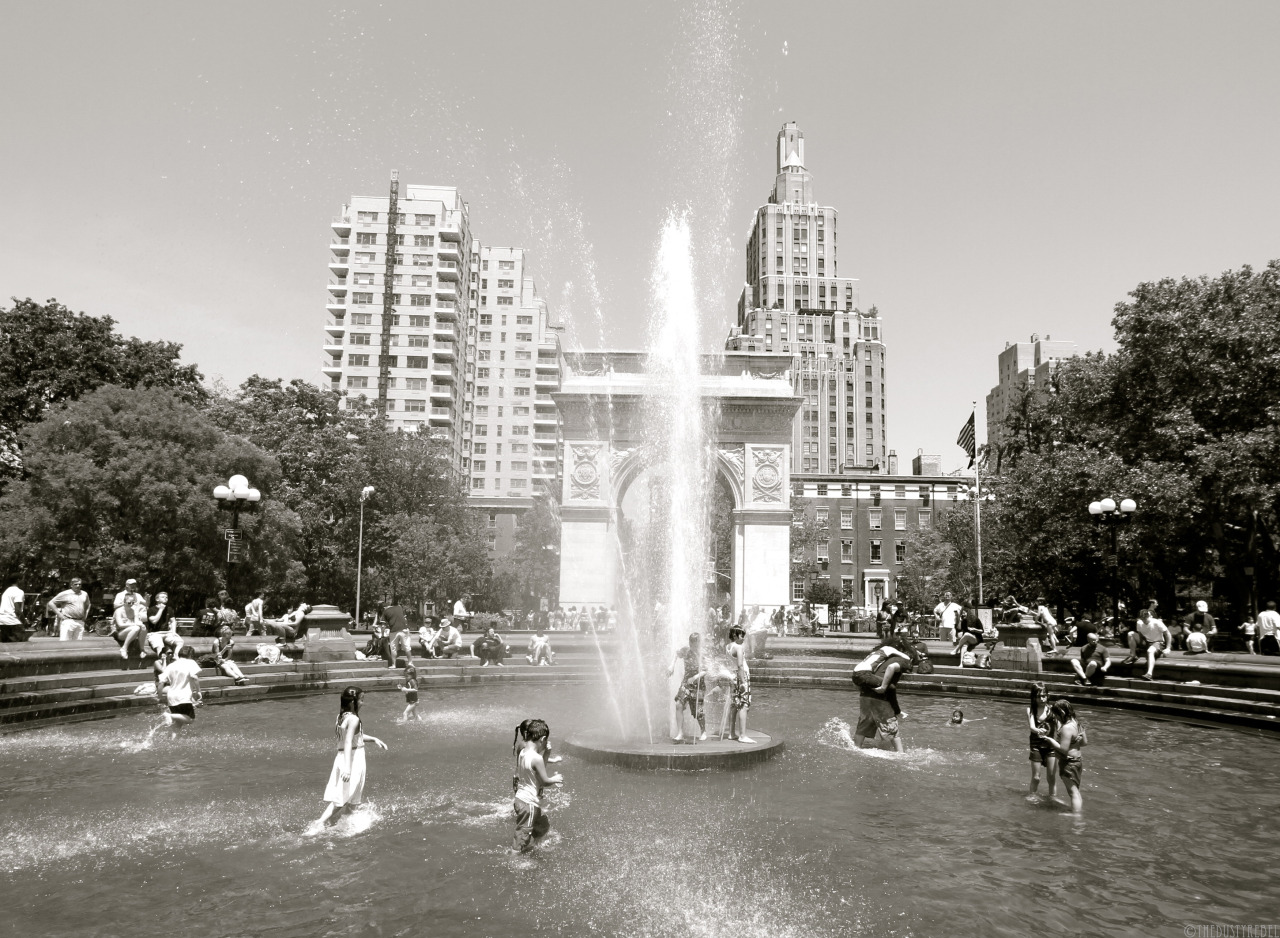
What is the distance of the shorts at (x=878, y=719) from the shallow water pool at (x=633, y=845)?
42cm

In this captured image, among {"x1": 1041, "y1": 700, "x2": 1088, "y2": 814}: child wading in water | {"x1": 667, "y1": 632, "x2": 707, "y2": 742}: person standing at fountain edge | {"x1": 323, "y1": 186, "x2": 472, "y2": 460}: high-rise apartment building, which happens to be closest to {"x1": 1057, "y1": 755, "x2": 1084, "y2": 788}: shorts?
{"x1": 1041, "y1": 700, "x2": 1088, "y2": 814}: child wading in water

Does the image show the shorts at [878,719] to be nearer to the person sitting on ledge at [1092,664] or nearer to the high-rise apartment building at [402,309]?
the person sitting on ledge at [1092,664]

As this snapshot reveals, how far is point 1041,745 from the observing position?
814cm

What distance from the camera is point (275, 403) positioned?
39.3 metres

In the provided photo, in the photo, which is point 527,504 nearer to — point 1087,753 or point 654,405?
point 654,405

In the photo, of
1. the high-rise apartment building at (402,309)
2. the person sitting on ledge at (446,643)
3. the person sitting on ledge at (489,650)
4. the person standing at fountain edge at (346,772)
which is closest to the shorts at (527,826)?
the person standing at fountain edge at (346,772)

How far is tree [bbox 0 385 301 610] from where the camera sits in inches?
1043

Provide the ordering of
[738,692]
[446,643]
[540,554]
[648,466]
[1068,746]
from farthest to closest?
[540,554] < [648,466] < [446,643] < [738,692] < [1068,746]

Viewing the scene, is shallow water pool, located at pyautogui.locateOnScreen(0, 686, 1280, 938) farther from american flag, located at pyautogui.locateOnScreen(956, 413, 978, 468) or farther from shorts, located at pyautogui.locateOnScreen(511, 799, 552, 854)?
american flag, located at pyautogui.locateOnScreen(956, 413, 978, 468)

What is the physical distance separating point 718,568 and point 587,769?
56196mm

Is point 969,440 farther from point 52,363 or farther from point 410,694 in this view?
point 52,363

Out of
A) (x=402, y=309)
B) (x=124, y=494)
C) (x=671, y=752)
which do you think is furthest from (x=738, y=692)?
(x=402, y=309)

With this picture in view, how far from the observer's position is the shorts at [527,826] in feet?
21.3

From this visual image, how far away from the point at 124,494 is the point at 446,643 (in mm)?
12773
